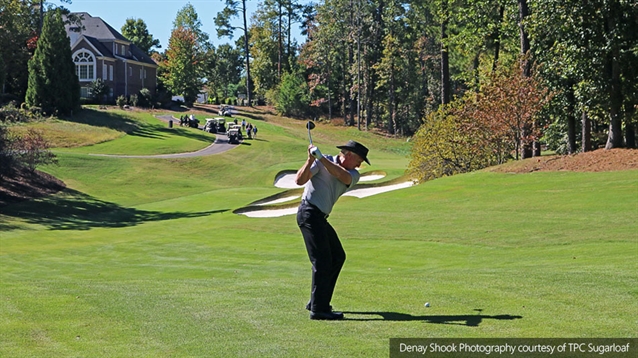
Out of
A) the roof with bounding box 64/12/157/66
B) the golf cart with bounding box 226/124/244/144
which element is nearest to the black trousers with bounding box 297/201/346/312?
the golf cart with bounding box 226/124/244/144

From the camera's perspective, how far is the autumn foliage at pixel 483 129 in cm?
3184

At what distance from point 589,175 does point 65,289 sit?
19.1 m

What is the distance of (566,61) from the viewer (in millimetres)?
31438

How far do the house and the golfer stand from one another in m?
80.9

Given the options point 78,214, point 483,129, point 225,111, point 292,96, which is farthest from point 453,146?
point 292,96

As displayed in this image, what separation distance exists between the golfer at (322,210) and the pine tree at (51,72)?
63.9 m

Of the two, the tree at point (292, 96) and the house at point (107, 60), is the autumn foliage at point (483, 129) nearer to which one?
the house at point (107, 60)

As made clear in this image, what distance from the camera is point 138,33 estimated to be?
140125 millimetres

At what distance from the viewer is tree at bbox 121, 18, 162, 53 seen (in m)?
136

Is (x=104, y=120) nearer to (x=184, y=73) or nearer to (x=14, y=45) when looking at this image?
(x=14, y=45)

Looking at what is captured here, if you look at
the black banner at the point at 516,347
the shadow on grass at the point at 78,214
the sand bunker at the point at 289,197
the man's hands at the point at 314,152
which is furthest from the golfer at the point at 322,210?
the shadow on grass at the point at 78,214

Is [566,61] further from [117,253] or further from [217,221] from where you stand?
[117,253]

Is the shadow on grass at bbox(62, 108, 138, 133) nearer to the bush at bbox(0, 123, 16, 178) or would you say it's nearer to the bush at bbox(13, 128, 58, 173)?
the bush at bbox(13, 128, 58, 173)

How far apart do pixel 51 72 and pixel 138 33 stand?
74.7 metres
